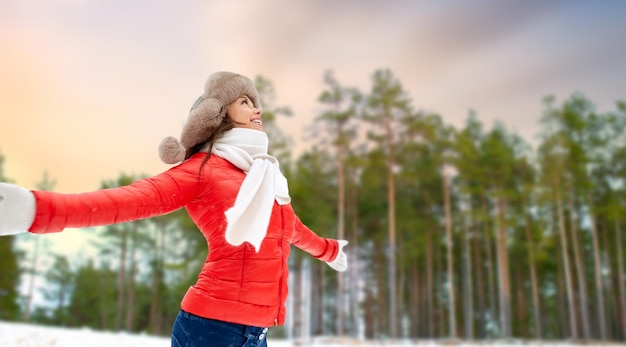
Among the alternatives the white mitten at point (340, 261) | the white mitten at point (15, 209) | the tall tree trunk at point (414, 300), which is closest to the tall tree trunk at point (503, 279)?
the tall tree trunk at point (414, 300)

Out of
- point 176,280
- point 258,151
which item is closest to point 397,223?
point 176,280

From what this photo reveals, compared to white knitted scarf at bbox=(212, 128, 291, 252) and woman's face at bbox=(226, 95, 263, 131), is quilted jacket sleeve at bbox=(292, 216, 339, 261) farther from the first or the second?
woman's face at bbox=(226, 95, 263, 131)

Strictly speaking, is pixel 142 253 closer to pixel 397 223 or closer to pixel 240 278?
pixel 397 223

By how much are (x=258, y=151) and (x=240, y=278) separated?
552mm

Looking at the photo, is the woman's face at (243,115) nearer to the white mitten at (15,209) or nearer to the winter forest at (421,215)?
the white mitten at (15,209)

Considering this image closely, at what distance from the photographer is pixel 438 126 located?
23734mm

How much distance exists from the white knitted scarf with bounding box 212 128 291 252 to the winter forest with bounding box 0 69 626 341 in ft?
51.1

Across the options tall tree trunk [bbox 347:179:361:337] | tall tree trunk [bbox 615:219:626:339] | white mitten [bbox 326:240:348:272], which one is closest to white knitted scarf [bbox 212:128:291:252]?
white mitten [bbox 326:240:348:272]

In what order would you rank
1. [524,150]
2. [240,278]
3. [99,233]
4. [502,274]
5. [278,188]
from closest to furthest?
1. [240,278]
2. [278,188]
3. [502,274]
4. [524,150]
5. [99,233]

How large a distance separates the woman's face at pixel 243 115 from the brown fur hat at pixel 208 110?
26 millimetres

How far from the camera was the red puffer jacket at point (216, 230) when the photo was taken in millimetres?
1569

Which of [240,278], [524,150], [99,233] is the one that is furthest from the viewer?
[99,233]

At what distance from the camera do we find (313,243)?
8.25 ft

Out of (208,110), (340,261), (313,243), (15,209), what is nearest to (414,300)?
(340,261)
